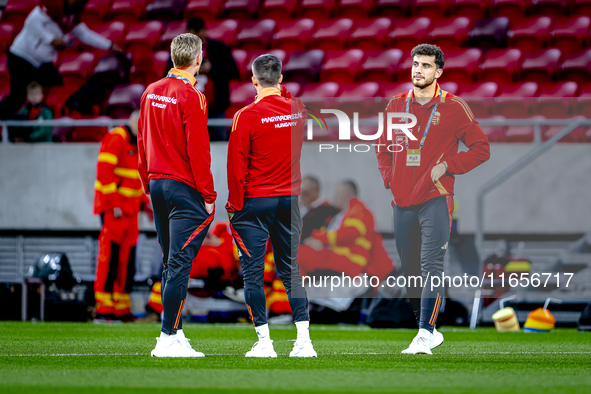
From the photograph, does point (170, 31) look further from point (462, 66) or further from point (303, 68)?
point (462, 66)

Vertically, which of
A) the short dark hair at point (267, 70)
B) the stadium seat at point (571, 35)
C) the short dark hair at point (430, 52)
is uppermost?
the stadium seat at point (571, 35)

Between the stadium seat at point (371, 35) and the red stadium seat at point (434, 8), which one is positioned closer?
the stadium seat at point (371, 35)

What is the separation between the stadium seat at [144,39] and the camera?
1104 cm

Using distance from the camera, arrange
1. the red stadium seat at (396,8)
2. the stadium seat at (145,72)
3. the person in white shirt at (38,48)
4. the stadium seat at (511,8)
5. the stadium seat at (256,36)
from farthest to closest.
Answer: the red stadium seat at (396,8)
the stadium seat at (256,36)
the stadium seat at (511,8)
the stadium seat at (145,72)
the person in white shirt at (38,48)

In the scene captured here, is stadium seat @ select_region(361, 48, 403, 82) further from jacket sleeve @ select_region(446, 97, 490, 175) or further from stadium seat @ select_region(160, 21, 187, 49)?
jacket sleeve @ select_region(446, 97, 490, 175)

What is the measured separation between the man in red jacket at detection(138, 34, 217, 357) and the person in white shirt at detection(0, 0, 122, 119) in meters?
5.52

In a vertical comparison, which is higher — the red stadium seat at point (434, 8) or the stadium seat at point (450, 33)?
the red stadium seat at point (434, 8)

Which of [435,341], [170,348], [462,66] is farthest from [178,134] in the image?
[462,66]

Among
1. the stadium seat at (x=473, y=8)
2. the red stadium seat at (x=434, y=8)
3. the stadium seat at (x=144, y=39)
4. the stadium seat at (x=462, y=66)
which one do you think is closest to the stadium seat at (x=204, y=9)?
the stadium seat at (x=144, y=39)

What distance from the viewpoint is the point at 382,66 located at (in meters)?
9.91

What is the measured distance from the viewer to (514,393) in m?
2.88

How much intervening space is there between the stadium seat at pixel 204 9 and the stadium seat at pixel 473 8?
3.56 meters

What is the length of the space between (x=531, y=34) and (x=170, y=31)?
495 cm

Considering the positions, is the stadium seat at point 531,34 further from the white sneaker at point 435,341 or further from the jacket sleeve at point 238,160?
the jacket sleeve at point 238,160
